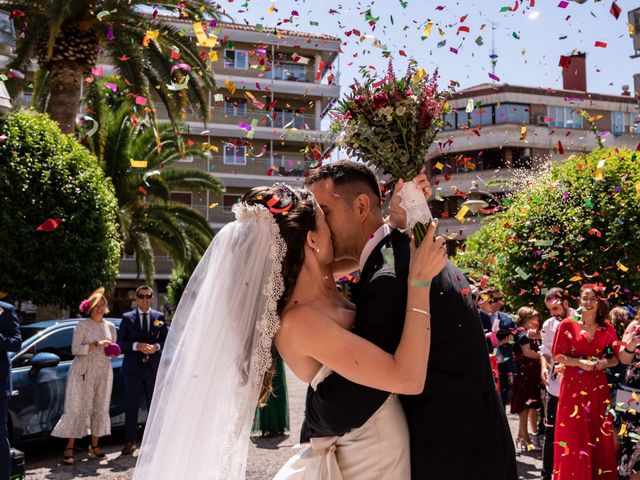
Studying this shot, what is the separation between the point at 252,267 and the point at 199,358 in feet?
1.69

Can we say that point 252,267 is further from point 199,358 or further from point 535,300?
point 535,300

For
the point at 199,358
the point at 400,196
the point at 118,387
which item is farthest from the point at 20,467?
the point at 400,196

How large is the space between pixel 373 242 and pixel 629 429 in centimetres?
528

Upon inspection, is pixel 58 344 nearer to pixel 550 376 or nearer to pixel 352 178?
pixel 550 376

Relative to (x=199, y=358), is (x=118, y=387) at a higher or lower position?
lower

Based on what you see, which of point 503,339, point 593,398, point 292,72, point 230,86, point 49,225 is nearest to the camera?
point 230,86

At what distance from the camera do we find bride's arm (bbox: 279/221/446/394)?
2797mm

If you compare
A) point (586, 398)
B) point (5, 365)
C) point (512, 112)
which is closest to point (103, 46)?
point (5, 365)

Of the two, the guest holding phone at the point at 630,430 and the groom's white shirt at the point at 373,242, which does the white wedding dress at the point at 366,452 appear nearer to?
the groom's white shirt at the point at 373,242

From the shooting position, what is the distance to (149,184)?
832 inches

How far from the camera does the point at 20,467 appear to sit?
673 centimetres

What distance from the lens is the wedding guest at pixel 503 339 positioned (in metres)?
10.3

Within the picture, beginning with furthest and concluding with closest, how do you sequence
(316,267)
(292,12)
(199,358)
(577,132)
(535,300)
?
(577,132) < (535,300) < (292,12) < (199,358) < (316,267)

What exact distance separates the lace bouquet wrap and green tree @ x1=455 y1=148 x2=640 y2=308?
7.94 meters
